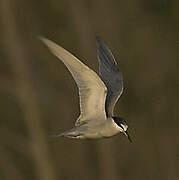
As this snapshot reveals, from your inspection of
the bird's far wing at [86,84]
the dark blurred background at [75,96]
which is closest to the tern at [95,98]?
the bird's far wing at [86,84]

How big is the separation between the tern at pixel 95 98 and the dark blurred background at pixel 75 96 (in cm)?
613

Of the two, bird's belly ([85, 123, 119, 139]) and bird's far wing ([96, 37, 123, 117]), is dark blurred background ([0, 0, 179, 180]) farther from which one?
bird's belly ([85, 123, 119, 139])

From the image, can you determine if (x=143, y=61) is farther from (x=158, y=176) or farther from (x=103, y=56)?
(x=103, y=56)

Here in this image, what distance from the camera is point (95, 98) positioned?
8.52 meters

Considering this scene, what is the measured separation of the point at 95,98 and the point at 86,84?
163 millimetres

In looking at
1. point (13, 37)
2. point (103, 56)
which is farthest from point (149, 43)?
point (103, 56)

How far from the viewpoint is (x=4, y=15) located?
591 inches

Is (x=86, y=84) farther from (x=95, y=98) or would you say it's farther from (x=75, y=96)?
(x=75, y=96)

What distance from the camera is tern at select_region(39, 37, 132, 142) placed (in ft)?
27.3

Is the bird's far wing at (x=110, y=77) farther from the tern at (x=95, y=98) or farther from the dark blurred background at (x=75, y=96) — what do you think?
the dark blurred background at (x=75, y=96)

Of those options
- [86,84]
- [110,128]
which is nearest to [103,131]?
[110,128]

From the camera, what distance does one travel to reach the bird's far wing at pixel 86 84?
8.24 m

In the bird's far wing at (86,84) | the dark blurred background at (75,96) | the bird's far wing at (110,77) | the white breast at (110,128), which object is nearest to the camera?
the bird's far wing at (86,84)

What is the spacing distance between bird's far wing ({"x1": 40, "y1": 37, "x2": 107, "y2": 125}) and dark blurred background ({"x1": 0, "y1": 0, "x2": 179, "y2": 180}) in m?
6.31
